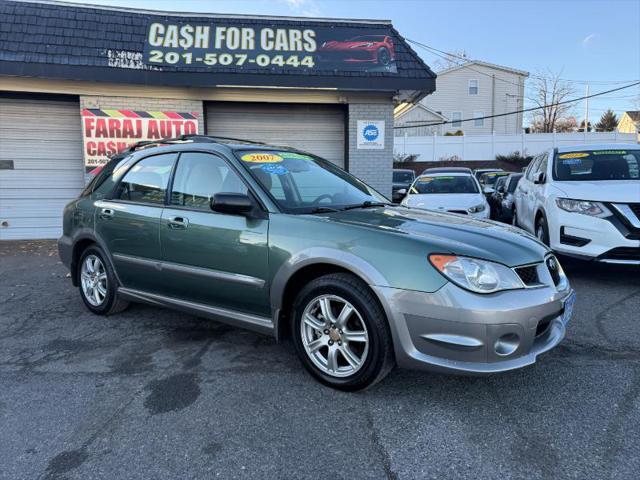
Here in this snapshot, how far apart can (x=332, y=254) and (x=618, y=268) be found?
5398 millimetres

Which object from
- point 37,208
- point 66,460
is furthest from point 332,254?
point 37,208

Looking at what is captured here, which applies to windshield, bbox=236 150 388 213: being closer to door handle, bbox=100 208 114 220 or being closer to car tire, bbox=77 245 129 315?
door handle, bbox=100 208 114 220

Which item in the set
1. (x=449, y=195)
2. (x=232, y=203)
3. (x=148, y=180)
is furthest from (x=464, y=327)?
(x=449, y=195)

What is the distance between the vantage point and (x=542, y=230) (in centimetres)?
658

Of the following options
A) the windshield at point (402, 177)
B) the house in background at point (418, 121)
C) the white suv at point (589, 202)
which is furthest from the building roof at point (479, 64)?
the white suv at point (589, 202)

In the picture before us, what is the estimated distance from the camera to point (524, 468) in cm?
237

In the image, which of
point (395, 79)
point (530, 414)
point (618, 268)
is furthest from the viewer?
point (395, 79)

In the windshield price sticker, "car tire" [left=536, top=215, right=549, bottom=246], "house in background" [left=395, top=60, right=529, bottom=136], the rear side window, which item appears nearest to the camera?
the windshield price sticker

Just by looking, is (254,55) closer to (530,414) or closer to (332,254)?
(332,254)

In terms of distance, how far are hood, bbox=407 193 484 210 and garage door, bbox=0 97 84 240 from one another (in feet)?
22.6

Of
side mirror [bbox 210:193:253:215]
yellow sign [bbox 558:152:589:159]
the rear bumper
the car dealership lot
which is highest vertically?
yellow sign [bbox 558:152:589:159]

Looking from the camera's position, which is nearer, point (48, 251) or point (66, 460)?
point (66, 460)

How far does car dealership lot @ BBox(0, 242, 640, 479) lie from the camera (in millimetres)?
2430

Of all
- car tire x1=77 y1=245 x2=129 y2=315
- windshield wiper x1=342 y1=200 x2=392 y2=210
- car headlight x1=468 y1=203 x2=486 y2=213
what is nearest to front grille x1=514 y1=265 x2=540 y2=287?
windshield wiper x1=342 y1=200 x2=392 y2=210
